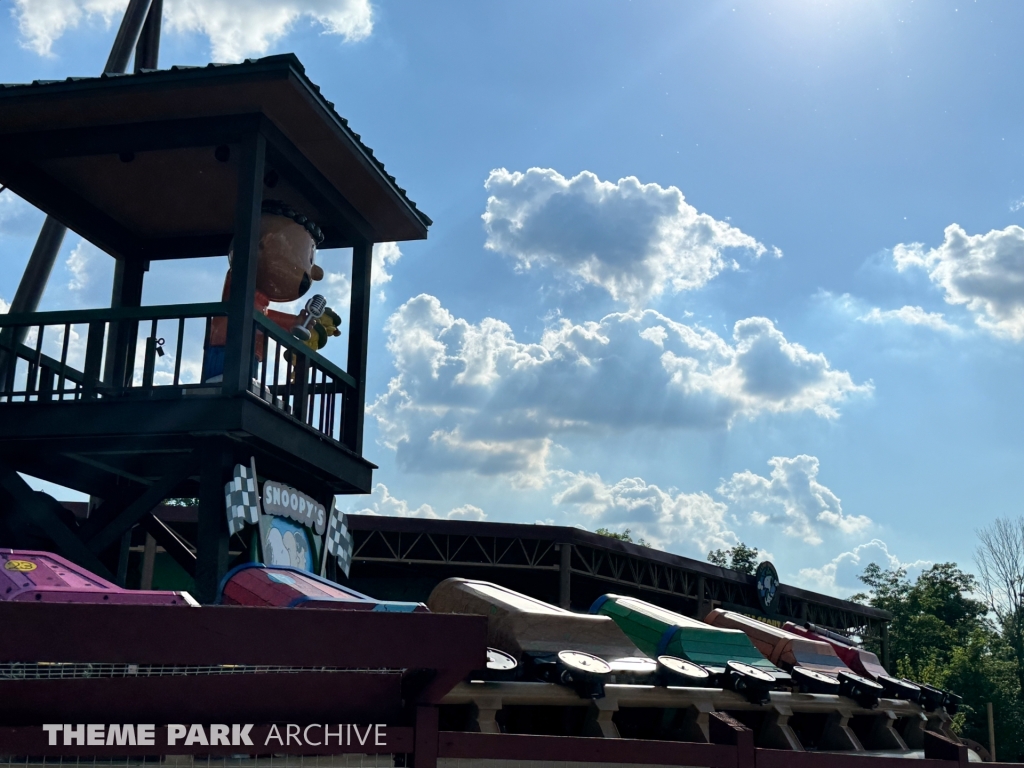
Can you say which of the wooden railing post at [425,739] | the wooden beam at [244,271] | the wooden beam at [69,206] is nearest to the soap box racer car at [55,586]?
the wooden railing post at [425,739]

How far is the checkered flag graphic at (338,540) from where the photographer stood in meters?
12.7

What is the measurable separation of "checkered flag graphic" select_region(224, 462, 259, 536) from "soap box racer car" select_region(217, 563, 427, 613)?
2253mm

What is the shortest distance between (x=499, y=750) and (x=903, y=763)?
346 cm

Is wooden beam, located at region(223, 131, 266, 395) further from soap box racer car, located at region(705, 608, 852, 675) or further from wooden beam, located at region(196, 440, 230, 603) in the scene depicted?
soap box racer car, located at region(705, 608, 852, 675)

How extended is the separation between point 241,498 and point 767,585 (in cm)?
2327

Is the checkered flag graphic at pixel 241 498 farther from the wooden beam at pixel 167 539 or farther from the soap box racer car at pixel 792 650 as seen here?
the soap box racer car at pixel 792 650

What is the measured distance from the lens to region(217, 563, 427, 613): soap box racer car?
21.7 ft

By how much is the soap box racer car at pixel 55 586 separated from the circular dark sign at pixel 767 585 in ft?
84.8

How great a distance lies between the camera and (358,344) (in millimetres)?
13219

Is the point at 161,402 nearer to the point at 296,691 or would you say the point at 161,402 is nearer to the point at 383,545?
the point at 296,691

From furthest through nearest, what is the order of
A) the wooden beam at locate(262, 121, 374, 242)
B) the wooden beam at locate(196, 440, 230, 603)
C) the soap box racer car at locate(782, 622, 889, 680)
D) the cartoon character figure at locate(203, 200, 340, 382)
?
the cartoon character figure at locate(203, 200, 340, 382) → the wooden beam at locate(262, 121, 374, 242) → the soap box racer car at locate(782, 622, 889, 680) → the wooden beam at locate(196, 440, 230, 603)

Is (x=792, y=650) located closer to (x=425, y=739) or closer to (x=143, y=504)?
(x=425, y=739)

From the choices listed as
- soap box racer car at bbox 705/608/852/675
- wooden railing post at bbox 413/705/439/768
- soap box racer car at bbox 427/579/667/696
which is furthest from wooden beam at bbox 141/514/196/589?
wooden railing post at bbox 413/705/439/768

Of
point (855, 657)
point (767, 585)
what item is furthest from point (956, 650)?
point (855, 657)
